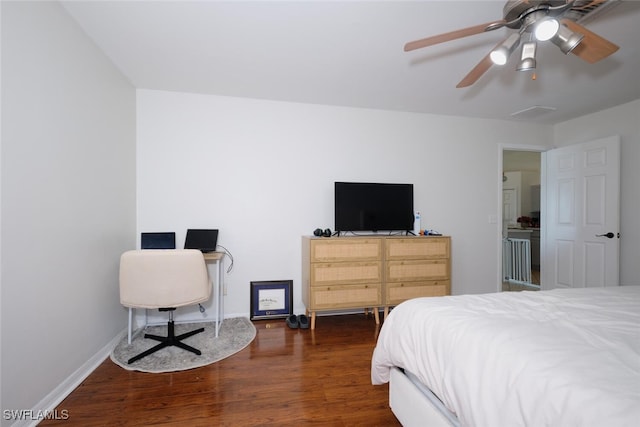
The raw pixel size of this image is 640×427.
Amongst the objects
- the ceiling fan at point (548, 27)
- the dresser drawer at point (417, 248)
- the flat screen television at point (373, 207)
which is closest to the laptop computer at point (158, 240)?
the flat screen television at point (373, 207)

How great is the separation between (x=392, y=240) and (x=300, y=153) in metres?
1.40

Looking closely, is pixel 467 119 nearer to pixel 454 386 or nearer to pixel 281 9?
pixel 281 9

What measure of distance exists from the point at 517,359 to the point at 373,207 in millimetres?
2319

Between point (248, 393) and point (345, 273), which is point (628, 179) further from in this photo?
point (248, 393)

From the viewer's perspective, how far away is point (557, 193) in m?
3.65

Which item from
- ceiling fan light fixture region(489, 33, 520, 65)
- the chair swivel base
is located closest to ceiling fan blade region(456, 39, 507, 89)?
ceiling fan light fixture region(489, 33, 520, 65)

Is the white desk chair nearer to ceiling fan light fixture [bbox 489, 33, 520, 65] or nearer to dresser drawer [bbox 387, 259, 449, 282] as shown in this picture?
dresser drawer [bbox 387, 259, 449, 282]

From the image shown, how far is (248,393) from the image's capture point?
1736mm

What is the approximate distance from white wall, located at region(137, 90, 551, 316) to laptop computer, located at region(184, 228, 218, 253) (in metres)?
0.12

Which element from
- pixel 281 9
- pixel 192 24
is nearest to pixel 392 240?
pixel 281 9

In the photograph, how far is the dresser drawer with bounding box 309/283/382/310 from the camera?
270cm

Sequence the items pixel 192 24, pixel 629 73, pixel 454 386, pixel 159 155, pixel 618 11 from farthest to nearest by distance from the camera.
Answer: pixel 159 155
pixel 629 73
pixel 192 24
pixel 618 11
pixel 454 386

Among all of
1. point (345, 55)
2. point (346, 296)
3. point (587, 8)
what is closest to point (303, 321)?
point (346, 296)

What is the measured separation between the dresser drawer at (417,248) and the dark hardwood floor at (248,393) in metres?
1.00
